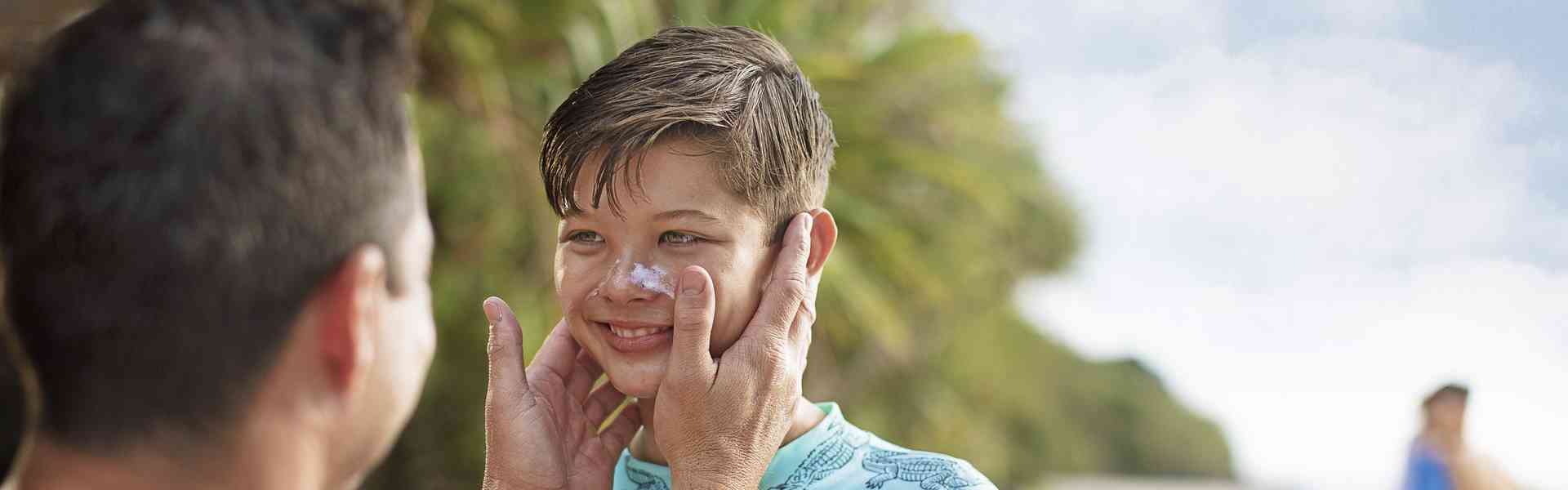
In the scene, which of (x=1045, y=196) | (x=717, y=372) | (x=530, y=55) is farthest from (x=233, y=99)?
(x=1045, y=196)

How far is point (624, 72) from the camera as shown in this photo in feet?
7.52

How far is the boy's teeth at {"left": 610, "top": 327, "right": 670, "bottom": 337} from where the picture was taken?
219 centimetres

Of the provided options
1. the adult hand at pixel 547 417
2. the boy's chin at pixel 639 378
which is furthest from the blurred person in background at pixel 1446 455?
the boy's chin at pixel 639 378

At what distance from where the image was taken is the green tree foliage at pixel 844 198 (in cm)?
826

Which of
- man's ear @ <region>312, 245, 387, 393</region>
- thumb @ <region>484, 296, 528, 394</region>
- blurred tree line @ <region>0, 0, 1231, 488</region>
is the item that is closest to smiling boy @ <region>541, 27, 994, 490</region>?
thumb @ <region>484, 296, 528, 394</region>

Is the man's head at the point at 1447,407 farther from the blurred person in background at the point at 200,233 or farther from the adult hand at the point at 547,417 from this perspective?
the blurred person in background at the point at 200,233

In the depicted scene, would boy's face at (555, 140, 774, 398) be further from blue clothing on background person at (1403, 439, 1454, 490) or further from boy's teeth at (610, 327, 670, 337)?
blue clothing on background person at (1403, 439, 1454, 490)

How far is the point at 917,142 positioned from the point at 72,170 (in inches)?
474

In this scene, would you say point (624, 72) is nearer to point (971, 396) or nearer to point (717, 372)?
point (717, 372)

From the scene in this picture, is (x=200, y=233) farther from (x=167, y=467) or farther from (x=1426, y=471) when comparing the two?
(x=1426, y=471)

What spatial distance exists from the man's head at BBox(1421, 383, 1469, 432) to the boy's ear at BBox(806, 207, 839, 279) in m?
5.47

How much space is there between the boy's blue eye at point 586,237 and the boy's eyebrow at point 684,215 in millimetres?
157

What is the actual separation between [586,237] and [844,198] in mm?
6821

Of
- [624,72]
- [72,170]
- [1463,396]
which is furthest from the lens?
[1463,396]
